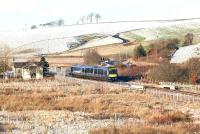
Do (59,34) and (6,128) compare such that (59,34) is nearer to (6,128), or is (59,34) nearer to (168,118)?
(168,118)

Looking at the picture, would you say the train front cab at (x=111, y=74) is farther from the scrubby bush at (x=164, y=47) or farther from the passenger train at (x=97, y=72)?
the scrubby bush at (x=164, y=47)

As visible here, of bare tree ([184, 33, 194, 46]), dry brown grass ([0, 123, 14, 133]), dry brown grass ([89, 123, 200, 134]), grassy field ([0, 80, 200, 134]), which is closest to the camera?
dry brown grass ([89, 123, 200, 134])

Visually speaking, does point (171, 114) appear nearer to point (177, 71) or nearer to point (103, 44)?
point (177, 71)

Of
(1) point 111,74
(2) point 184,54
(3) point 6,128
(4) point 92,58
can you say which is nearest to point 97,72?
(1) point 111,74

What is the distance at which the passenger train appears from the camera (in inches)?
2734

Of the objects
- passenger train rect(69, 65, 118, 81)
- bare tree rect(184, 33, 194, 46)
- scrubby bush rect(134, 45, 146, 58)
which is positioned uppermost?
bare tree rect(184, 33, 194, 46)

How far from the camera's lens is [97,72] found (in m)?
72.5

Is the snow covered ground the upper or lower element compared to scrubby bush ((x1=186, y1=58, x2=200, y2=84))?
upper

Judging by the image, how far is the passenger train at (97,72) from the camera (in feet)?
228

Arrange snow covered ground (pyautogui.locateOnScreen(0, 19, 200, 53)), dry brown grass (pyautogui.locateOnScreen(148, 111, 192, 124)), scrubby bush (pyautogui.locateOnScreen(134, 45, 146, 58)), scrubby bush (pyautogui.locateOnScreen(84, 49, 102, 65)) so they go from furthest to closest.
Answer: snow covered ground (pyautogui.locateOnScreen(0, 19, 200, 53)) < scrubby bush (pyautogui.locateOnScreen(134, 45, 146, 58)) < scrubby bush (pyautogui.locateOnScreen(84, 49, 102, 65)) < dry brown grass (pyautogui.locateOnScreen(148, 111, 192, 124))

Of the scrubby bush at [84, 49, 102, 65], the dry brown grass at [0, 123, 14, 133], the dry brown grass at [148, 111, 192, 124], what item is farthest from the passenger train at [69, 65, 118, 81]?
the dry brown grass at [0, 123, 14, 133]

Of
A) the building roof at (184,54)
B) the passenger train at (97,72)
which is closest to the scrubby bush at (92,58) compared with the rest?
the building roof at (184,54)

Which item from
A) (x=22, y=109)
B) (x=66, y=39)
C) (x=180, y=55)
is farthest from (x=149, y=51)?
(x=22, y=109)

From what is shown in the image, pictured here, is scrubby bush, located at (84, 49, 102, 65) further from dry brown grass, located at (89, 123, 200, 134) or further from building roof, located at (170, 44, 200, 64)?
dry brown grass, located at (89, 123, 200, 134)
